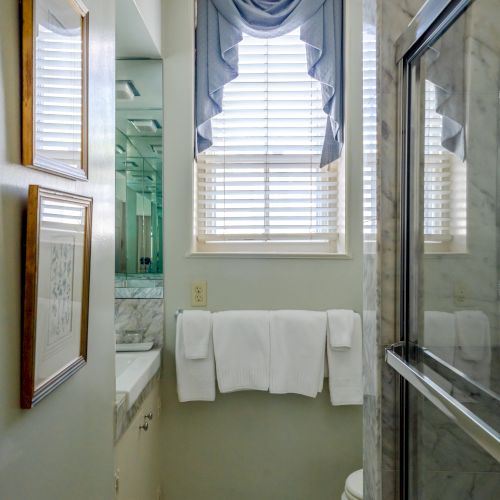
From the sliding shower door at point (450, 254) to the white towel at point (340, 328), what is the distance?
2.33 ft

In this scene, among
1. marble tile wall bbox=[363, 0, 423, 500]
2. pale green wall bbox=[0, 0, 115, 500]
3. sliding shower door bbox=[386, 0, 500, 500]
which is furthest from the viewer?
marble tile wall bbox=[363, 0, 423, 500]

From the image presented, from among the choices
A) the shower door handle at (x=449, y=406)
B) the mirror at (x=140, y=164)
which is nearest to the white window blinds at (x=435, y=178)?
the shower door handle at (x=449, y=406)

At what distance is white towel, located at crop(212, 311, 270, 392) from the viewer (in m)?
2.03

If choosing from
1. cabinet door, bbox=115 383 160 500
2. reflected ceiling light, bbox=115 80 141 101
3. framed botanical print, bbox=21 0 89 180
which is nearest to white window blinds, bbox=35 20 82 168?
framed botanical print, bbox=21 0 89 180

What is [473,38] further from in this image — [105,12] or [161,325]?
[161,325]

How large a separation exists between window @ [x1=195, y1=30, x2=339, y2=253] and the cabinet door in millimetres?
810

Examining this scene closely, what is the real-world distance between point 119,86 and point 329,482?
2087mm

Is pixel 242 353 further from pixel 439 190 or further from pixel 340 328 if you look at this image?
pixel 439 190

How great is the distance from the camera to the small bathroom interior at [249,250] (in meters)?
0.87

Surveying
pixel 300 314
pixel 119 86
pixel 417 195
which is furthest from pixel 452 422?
pixel 119 86

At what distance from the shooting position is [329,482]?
2.17m

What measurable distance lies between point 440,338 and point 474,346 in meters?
0.13

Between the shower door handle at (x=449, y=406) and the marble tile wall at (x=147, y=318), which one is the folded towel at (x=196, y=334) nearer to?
Result: the marble tile wall at (x=147, y=318)

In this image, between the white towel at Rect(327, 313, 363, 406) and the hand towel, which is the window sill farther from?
the hand towel
